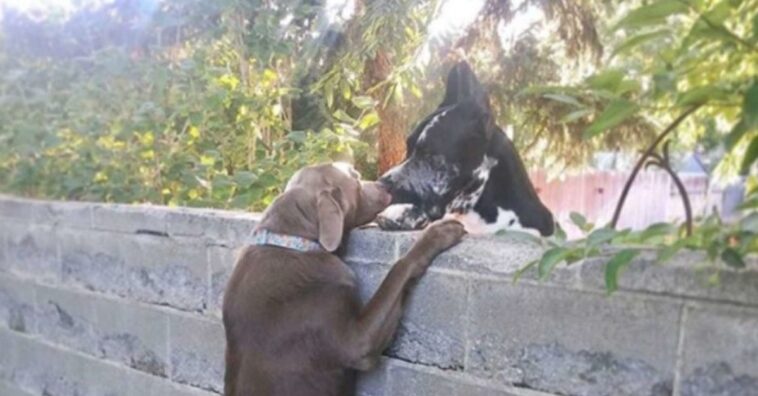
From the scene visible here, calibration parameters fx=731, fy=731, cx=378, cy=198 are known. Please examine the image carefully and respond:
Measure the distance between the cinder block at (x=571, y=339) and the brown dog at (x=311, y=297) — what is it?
0.71ft

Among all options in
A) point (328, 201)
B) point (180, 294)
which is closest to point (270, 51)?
point (180, 294)

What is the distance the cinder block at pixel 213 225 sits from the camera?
2.23m

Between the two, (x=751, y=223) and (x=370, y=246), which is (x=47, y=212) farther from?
(x=751, y=223)

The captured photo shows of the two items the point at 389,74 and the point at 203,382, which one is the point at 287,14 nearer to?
the point at 389,74

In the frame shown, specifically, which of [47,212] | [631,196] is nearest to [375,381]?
[631,196]

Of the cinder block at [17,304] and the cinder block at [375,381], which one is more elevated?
the cinder block at [375,381]

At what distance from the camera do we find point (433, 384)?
177 centimetres

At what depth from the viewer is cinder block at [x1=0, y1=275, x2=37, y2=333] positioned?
126 inches

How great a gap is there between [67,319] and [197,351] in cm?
89

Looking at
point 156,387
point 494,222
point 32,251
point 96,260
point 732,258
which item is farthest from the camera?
point 32,251

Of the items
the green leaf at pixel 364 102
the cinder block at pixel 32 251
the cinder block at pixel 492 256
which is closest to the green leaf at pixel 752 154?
the cinder block at pixel 492 256

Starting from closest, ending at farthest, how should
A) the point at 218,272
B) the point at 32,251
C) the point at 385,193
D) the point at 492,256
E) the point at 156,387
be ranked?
the point at 492,256 < the point at 385,193 < the point at 218,272 < the point at 156,387 < the point at 32,251

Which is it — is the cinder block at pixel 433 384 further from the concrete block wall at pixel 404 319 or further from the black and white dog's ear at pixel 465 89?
the black and white dog's ear at pixel 465 89

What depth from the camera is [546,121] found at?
2.67 metres
